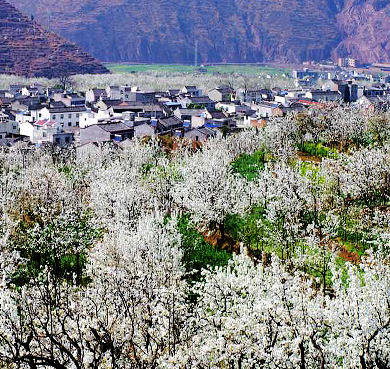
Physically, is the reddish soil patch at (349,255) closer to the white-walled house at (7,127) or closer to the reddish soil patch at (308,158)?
the reddish soil patch at (308,158)

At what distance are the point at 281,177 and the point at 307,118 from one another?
95.9 ft

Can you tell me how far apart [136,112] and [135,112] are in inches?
8.9

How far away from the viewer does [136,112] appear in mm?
82250

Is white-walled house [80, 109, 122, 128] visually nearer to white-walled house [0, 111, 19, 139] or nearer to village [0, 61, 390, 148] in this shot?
village [0, 61, 390, 148]

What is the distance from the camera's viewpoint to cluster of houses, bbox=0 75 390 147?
66375 millimetres

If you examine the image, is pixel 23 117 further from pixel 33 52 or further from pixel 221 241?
pixel 33 52

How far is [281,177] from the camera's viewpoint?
91.6ft

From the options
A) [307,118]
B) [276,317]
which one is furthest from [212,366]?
[307,118]

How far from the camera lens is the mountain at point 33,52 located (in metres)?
147

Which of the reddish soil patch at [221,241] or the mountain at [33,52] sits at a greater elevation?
the mountain at [33,52]

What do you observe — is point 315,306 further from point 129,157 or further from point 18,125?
point 18,125

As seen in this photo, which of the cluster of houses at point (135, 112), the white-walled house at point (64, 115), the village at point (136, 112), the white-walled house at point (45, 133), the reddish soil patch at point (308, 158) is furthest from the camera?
the white-walled house at point (64, 115)

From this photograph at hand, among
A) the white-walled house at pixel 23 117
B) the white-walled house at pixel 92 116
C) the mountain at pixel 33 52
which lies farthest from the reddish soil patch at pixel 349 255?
the mountain at pixel 33 52

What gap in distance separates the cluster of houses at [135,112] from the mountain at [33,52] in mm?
35824
